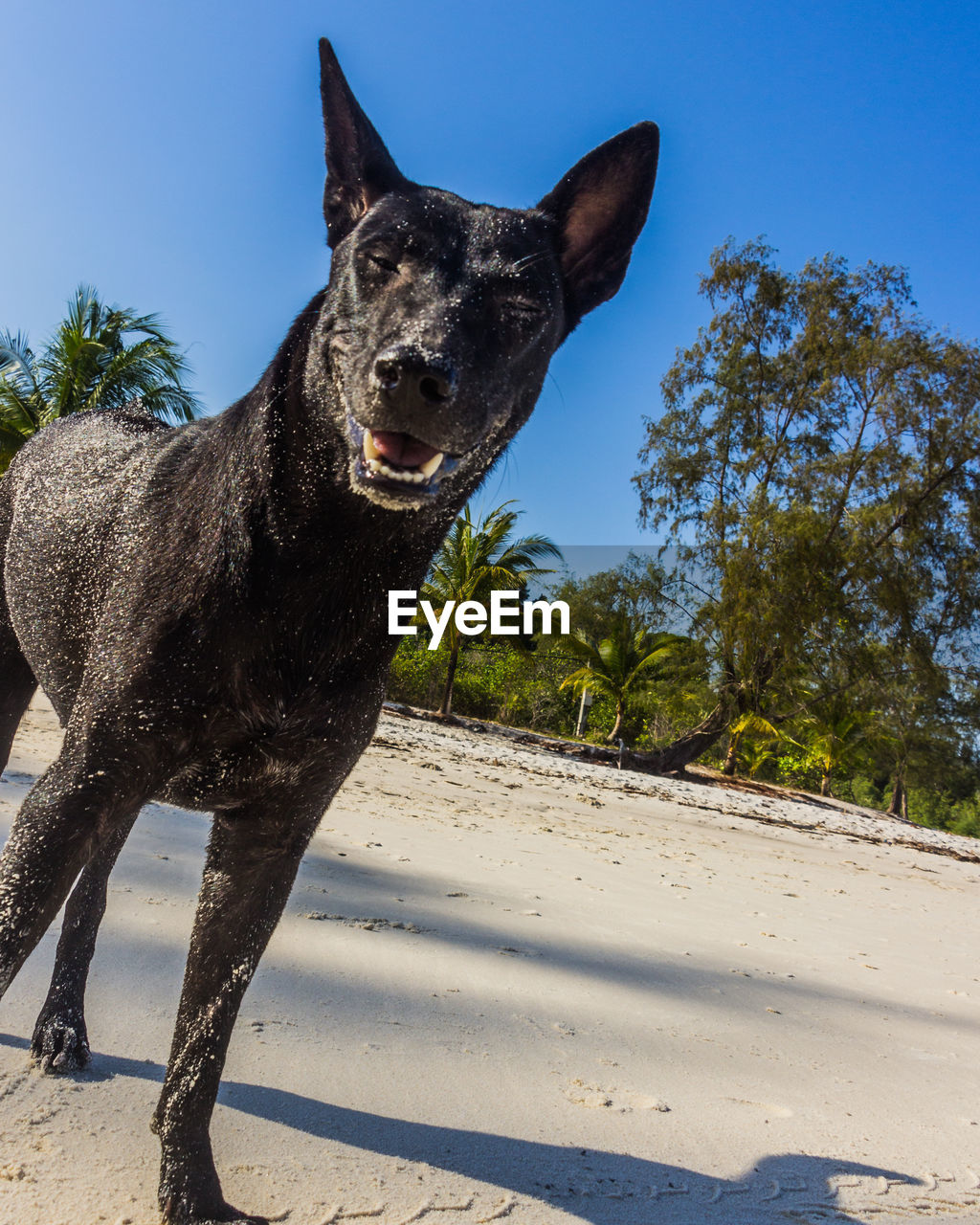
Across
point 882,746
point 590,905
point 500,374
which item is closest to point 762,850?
point 590,905

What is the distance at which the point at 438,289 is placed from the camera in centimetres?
197

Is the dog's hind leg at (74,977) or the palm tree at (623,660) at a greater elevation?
the palm tree at (623,660)

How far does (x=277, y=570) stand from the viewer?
202 centimetres

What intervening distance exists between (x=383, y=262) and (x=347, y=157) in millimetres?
553

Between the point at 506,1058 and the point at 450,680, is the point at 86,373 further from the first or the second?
the point at 506,1058

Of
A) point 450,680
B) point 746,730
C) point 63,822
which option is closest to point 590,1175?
point 63,822

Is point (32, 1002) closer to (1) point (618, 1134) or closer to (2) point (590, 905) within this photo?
(1) point (618, 1134)

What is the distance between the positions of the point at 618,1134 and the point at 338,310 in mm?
2531

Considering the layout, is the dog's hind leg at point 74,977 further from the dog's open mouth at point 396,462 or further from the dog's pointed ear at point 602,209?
the dog's pointed ear at point 602,209

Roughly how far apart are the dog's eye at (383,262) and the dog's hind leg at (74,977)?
65.9 inches

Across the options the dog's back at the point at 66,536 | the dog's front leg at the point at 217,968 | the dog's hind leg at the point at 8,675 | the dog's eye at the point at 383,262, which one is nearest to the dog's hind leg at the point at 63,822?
the dog's front leg at the point at 217,968

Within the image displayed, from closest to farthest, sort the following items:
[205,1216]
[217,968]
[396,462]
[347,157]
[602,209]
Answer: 1. [396,462]
2. [205,1216]
3. [217,968]
4. [347,157]
5. [602,209]

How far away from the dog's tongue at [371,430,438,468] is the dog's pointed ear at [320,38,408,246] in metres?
0.84

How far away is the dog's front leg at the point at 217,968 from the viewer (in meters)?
2.03
